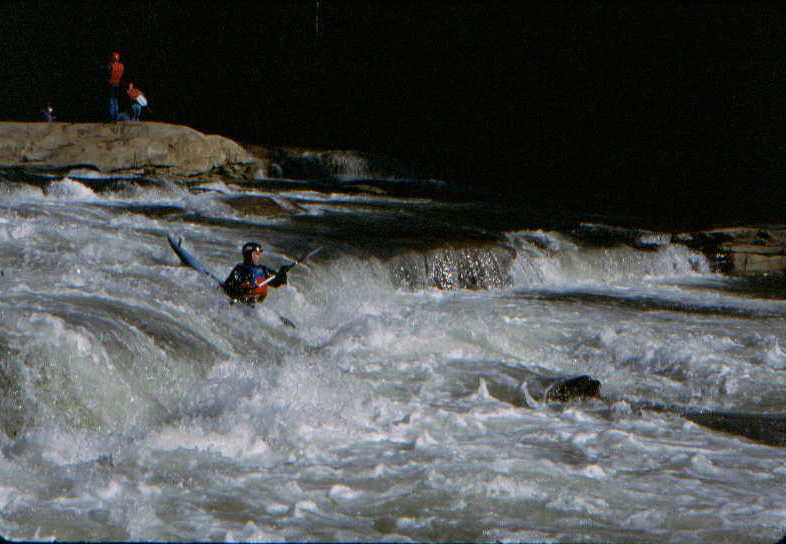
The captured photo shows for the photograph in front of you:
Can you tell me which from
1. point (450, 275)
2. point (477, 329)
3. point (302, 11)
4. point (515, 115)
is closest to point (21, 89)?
point (302, 11)

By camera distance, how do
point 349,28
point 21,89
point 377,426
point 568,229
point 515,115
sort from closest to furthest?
point 377,426 → point 568,229 → point 515,115 → point 349,28 → point 21,89

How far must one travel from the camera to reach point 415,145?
21.1 meters

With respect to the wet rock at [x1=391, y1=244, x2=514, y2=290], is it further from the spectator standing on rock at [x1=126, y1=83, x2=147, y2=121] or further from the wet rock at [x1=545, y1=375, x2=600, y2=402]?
the spectator standing on rock at [x1=126, y1=83, x2=147, y2=121]

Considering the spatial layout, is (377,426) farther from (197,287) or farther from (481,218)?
(481,218)

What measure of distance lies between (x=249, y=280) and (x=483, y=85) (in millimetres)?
14241

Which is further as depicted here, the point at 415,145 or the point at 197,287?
the point at 415,145

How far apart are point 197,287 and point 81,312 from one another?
1.56 m

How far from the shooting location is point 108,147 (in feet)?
51.3

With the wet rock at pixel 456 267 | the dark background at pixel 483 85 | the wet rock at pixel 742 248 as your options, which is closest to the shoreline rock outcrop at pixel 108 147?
the dark background at pixel 483 85

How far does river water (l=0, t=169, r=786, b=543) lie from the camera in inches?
176

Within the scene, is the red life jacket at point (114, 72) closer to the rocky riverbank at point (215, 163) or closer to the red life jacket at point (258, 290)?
the rocky riverbank at point (215, 163)

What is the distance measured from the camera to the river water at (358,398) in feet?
14.7

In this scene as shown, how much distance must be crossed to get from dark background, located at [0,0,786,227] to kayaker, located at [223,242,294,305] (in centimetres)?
1029

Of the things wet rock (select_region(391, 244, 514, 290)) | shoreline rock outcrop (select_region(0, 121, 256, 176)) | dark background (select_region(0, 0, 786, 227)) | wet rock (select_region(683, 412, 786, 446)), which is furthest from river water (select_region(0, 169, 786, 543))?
dark background (select_region(0, 0, 786, 227))
